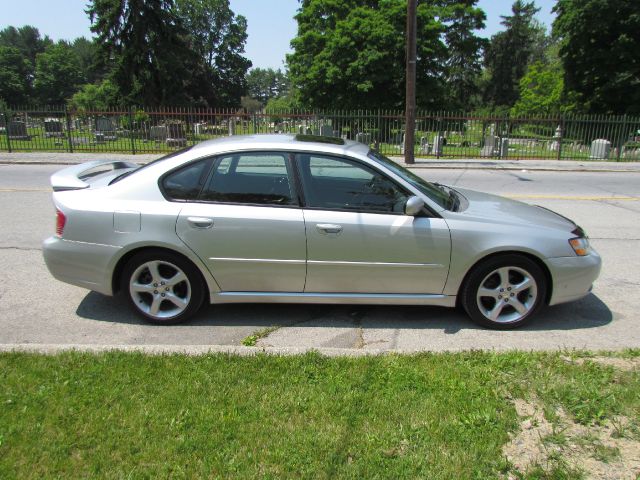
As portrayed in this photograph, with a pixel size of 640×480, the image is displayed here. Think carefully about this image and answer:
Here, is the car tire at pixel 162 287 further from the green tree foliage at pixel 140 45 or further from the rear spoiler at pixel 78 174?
the green tree foliage at pixel 140 45

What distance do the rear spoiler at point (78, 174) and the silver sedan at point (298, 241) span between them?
0.63ft

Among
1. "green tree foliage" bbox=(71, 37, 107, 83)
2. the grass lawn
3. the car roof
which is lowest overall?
the grass lawn

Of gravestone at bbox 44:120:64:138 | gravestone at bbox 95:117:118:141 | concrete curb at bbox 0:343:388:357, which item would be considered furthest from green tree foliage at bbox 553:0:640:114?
concrete curb at bbox 0:343:388:357

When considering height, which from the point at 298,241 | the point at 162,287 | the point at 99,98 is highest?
the point at 99,98

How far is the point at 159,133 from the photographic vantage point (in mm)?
27906

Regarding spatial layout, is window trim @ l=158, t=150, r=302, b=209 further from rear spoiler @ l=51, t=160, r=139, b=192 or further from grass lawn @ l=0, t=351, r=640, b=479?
grass lawn @ l=0, t=351, r=640, b=479

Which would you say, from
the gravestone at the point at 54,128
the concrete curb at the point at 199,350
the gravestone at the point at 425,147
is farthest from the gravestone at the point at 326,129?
the concrete curb at the point at 199,350

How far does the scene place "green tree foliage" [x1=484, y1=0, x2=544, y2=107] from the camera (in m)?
77.1

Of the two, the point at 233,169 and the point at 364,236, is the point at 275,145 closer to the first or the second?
the point at 233,169

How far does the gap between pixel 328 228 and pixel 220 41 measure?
78.1 metres

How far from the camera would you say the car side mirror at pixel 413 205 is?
408 cm

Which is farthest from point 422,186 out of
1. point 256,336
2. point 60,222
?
point 60,222

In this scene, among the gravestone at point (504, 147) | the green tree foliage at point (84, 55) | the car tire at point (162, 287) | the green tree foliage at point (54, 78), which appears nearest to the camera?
the car tire at point (162, 287)

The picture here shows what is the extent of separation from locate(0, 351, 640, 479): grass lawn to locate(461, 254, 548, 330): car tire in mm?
682
